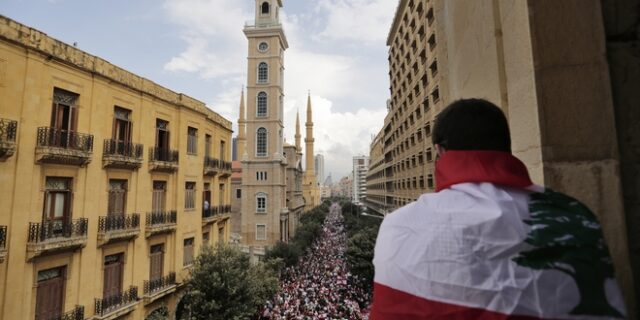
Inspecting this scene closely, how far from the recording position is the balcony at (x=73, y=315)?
9.63m

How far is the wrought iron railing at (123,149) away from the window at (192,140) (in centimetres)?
312

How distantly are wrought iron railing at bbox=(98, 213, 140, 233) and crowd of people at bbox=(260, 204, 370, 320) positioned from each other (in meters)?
8.99

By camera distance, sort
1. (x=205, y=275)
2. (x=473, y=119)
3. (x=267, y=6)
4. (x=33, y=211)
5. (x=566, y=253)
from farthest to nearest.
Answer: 1. (x=267, y=6)
2. (x=205, y=275)
3. (x=33, y=211)
4. (x=473, y=119)
5. (x=566, y=253)

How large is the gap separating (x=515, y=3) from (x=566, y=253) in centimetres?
158

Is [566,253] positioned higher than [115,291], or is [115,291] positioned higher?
[566,253]

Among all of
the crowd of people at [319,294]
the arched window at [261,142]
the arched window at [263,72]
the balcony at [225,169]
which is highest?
the arched window at [263,72]

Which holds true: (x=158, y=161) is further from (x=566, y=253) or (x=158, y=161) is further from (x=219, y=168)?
(x=566, y=253)

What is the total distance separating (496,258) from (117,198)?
13635 millimetres


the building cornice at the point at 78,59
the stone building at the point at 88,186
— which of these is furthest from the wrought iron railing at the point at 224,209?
the building cornice at the point at 78,59

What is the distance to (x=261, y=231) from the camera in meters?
39.1

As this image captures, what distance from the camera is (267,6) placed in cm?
4219

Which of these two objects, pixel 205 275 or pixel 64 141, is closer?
pixel 64 141

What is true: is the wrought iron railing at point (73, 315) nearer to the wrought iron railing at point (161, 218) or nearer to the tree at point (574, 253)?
the wrought iron railing at point (161, 218)

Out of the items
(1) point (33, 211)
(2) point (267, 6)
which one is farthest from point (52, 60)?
(2) point (267, 6)
